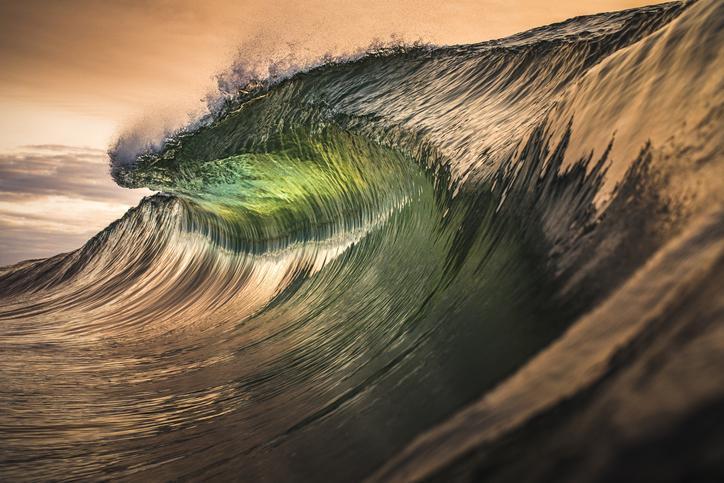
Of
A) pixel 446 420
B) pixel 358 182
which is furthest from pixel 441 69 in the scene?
pixel 446 420

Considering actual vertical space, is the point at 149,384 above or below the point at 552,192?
above

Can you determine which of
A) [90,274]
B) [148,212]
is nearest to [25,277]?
[90,274]

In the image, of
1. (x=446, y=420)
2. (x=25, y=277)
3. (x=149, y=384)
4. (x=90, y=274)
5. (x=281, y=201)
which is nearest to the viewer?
(x=446, y=420)

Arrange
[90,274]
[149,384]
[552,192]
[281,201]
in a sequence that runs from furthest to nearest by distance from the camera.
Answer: [90,274]
[281,201]
[149,384]
[552,192]

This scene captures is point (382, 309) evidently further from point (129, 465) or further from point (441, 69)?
point (441, 69)

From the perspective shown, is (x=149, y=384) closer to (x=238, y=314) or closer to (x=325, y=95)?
(x=238, y=314)

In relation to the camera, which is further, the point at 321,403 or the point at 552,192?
the point at 321,403

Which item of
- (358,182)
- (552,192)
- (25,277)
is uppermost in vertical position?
(25,277)
